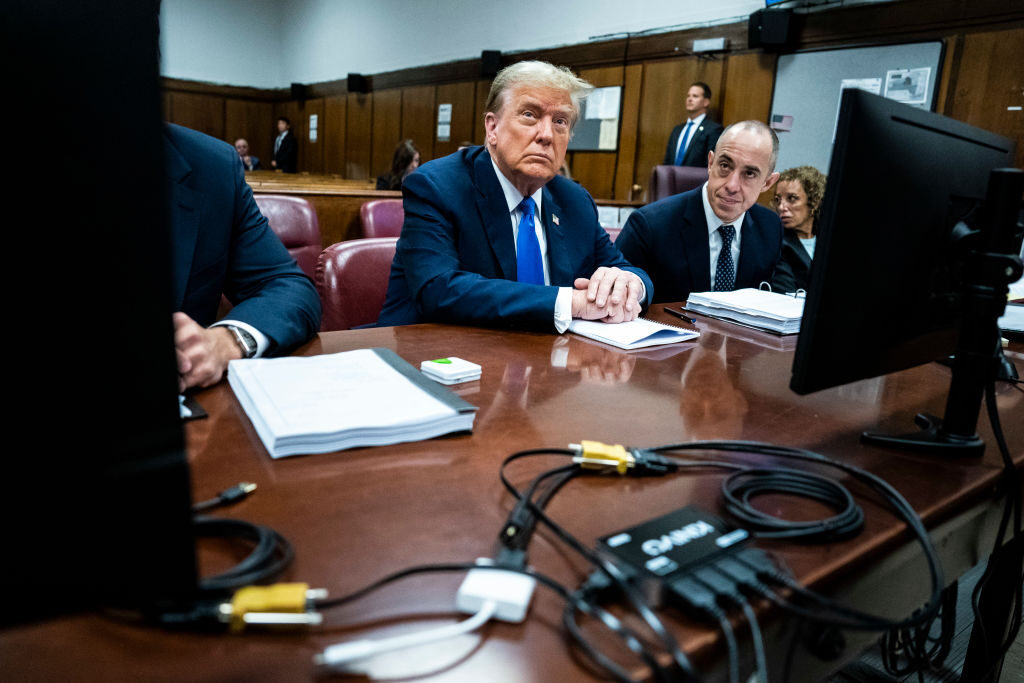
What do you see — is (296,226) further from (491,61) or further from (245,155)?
(245,155)

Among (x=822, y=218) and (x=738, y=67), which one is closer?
(x=822, y=218)

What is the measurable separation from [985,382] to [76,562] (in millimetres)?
957

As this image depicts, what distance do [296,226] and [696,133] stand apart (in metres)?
4.54

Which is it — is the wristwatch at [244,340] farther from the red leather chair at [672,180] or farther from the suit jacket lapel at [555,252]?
the red leather chair at [672,180]

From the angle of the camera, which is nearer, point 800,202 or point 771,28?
point 800,202

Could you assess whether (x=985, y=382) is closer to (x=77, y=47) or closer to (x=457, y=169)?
(x=77, y=47)

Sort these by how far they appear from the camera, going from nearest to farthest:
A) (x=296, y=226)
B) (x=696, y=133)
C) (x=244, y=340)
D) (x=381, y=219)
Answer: (x=244, y=340)
(x=296, y=226)
(x=381, y=219)
(x=696, y=133)

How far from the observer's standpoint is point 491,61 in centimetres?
813

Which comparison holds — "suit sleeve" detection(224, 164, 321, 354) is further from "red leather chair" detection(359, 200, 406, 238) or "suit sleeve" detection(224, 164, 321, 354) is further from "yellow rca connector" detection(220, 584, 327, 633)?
"red leather chair" detection(359, 200, 406, 238)

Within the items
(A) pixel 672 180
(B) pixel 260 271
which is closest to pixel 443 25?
(A) pixel 672 180

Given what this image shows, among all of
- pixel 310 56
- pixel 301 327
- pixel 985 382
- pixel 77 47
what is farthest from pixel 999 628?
pixel 310 56

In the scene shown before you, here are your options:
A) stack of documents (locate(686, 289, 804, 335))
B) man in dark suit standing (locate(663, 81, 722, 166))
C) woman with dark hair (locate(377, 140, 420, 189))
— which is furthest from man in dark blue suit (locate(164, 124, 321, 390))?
man in dark suit standing (locate(663, 81, 722, 166))

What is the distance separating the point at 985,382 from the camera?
0.88 m

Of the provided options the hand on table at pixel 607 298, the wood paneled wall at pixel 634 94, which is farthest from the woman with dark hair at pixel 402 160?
the hand on table at pixel 607 298
